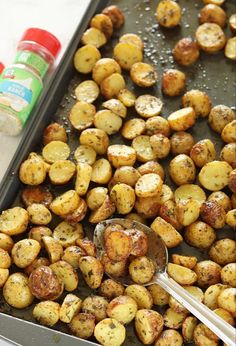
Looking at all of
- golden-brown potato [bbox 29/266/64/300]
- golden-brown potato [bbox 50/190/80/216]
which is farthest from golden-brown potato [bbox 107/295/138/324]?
golden-brown potato [bbox 50/190/80/216]

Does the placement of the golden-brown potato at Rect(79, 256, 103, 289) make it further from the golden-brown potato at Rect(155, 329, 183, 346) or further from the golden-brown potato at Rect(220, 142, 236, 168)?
the golden-brown potato at Rect(220, 142, 236, 168)

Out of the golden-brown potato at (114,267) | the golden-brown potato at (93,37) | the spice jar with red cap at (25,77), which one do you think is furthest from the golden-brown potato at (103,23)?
the golden-brown potato at (114,267)

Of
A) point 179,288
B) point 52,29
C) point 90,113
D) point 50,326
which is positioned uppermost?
point 52,29

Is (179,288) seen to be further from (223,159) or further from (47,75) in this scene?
(47,75)

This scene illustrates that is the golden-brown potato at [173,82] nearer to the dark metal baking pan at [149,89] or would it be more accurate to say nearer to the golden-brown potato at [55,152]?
the dark metal baking pan at [149,89]

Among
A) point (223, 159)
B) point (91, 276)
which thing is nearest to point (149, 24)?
point (223, 159)

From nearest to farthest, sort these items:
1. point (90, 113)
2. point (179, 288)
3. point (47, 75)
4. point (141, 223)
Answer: point (179, 288), point (141, 223), point (90, 113), point (47, 75)
